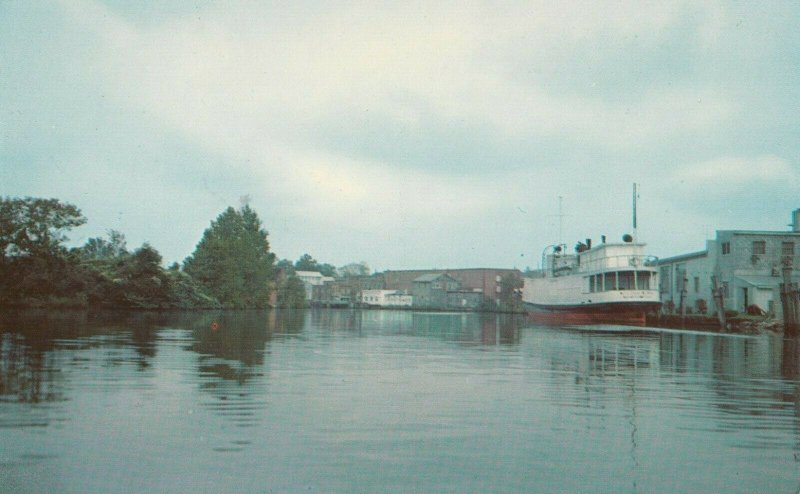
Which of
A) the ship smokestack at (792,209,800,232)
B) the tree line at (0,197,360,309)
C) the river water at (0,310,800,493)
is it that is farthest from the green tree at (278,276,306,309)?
the river water at (0,310,800,493)

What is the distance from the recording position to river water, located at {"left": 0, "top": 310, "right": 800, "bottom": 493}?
662 cm

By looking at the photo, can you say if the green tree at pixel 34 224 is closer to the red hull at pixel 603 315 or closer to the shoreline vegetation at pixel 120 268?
the shoreline vegetation at pixel 120 268

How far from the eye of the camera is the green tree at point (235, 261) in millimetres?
97688

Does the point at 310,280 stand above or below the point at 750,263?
below

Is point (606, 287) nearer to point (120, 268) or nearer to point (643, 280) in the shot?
point (643, 280)

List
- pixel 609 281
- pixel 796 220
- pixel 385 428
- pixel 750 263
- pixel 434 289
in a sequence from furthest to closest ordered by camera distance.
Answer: pixel 434 289, pixel 796 220, pixel 609 281, pixel 750 263, pixel 385 428

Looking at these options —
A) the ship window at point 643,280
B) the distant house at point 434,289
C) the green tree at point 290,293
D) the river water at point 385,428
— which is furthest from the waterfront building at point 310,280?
the river water at point 385,428

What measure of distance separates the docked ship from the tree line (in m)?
44.9

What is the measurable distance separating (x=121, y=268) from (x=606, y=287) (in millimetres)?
54243

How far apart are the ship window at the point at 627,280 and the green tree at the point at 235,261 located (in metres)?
57.8

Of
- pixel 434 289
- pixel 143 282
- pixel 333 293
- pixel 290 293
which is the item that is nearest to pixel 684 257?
pixel 143 282

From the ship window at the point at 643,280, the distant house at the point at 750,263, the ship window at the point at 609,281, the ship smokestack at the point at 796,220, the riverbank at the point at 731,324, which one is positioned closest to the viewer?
the riverbank at the point at 731,324

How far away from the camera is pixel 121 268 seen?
265 feet

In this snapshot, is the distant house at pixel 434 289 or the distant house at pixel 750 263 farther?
the distant house at pixel 434 289
